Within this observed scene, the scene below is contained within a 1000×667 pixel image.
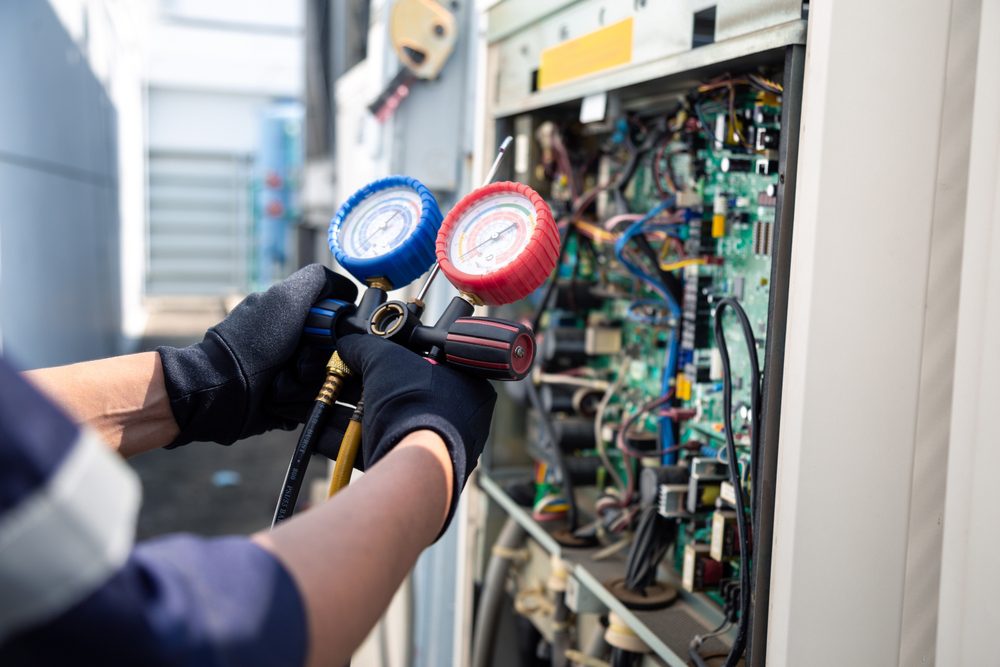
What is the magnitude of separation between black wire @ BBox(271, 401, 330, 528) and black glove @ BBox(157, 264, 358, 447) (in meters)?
0.15

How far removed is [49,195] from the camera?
11.0 ft

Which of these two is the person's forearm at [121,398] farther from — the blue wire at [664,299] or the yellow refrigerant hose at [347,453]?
the blue wire at [664,299]

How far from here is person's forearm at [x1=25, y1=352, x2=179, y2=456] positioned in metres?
0.95

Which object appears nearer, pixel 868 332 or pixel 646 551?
pixel 868 332

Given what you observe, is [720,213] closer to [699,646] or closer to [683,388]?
[683,388]

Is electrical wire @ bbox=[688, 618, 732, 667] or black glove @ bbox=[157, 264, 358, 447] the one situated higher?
black glove @ bbox=[157, 264, 358, 447]

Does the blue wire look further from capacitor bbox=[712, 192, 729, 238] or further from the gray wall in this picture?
the gray wall

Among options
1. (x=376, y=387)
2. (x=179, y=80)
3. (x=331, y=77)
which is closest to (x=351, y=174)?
(x=331, y=77)

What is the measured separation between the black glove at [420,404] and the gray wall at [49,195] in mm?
1022

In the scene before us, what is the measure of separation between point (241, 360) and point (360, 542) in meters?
0.47

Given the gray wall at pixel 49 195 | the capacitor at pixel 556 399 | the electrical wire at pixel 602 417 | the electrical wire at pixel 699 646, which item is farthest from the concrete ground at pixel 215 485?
the electrical wire at pixel 699 646

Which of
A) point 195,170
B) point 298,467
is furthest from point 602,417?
point 195,170

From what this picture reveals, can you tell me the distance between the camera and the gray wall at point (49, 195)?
2539mm

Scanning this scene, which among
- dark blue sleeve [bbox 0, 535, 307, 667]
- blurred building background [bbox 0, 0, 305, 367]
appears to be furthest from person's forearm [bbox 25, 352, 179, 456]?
blurred building background [bbox 0, 0, 305, 367]
